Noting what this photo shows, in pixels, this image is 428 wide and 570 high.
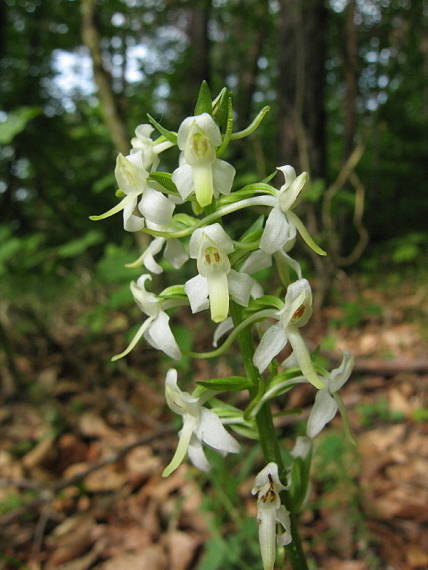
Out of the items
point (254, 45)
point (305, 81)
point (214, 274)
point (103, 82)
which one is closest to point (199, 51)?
point (254, 45)

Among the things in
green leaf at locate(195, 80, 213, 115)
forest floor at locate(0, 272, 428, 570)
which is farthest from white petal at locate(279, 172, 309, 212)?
forest floor at locate(0, 272, 428, 570)

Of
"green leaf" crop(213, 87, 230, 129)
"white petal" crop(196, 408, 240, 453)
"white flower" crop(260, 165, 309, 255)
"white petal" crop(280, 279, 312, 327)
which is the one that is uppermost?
"green leaf" crop(213, 87, 230, 129)

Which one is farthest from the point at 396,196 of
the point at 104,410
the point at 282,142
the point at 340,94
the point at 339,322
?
the point at 104,410

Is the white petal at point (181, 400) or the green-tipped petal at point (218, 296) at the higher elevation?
the green-tipped petal at point (218, 296)

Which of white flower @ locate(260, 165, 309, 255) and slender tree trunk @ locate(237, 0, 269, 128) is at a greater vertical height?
white flower @ locate(260, 165, 309, 255)

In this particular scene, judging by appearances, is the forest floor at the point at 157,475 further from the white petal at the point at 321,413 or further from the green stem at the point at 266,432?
the white petal at the point at 321,413

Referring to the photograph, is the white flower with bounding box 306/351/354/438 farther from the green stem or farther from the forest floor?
the forest floor

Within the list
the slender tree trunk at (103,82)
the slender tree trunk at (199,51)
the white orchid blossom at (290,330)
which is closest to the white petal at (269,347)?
the white orchid blossom at (290,330)
